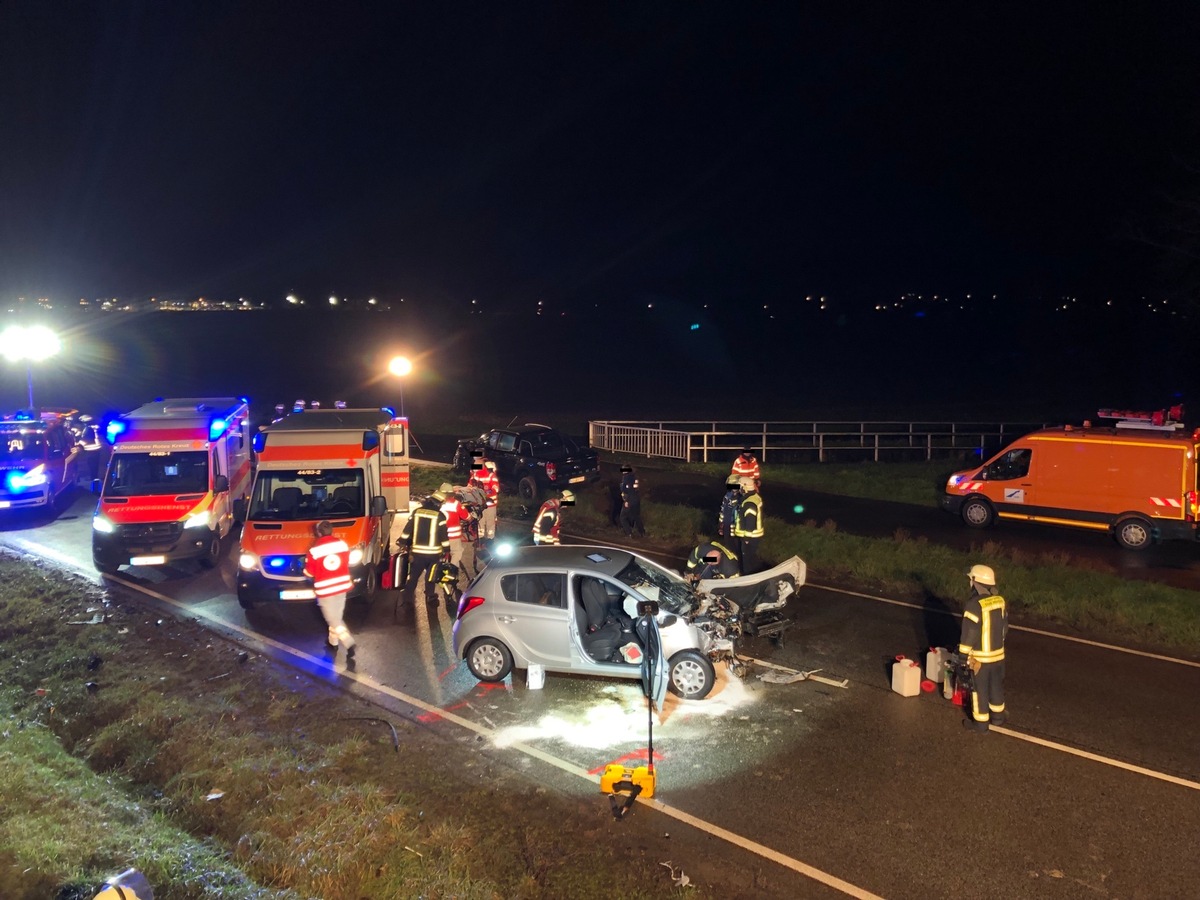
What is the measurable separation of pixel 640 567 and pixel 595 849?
3.95 metres

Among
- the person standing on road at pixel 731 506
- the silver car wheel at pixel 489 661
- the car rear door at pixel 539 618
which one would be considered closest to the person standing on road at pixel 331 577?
the silver car wheel at pixel 489 661

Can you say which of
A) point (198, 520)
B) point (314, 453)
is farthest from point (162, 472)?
point (314, 453)

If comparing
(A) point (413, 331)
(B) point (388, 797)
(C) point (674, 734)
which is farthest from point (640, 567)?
(A) point (413, 331)

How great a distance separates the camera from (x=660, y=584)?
387 inches

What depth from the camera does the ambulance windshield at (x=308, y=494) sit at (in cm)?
1265

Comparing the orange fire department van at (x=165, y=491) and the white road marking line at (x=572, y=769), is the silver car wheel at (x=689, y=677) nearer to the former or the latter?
the white road marking line at (x=572, y=769)

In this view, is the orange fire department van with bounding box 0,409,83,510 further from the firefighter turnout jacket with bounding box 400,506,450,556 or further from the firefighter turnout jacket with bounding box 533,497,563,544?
the firefighter turnout jacket with bounding box 533,497,563,544

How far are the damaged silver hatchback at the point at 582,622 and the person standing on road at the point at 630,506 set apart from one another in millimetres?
6831

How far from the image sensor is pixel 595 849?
20.9 ft

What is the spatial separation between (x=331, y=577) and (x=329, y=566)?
0.52 feet

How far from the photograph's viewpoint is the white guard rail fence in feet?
92.4

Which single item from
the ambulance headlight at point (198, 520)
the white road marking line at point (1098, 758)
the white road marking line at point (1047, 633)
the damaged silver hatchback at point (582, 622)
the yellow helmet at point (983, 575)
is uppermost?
the yellow helmet at point (983, 575)

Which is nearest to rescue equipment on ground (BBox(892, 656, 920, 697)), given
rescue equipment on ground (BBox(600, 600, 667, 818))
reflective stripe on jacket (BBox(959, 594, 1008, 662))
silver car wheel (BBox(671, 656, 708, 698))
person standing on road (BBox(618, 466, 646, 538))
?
reflective stripe on jacket (BBox(959, 594, 1008, 662))

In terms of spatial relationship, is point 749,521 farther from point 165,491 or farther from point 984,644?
point 165,491
